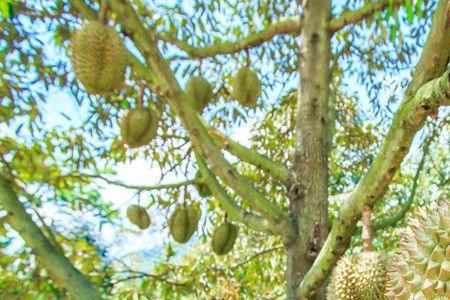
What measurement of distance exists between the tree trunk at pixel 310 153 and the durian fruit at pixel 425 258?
2.81 feet

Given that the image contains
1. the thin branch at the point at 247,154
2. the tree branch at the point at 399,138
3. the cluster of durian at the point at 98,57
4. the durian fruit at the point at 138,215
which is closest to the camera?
the tree branch at the point at 399,138

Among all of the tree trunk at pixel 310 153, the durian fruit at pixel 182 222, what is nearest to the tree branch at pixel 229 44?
the tree trunk at pixel 310 153

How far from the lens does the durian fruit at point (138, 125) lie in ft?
7.99

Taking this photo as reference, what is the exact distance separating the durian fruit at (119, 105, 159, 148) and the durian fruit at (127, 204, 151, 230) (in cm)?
91

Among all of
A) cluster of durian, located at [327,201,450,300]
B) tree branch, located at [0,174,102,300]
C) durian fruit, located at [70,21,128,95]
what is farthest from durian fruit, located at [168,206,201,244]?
cluster of durian, located at [327,201,450,300]

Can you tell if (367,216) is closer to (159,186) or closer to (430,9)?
(159,186)

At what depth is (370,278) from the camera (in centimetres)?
158

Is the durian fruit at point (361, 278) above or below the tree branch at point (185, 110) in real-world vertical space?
below

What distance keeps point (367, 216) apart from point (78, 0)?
3.36ft

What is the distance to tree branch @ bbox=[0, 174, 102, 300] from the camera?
170cm

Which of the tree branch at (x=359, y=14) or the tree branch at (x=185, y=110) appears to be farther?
the tree branch at (x=359, y=14)

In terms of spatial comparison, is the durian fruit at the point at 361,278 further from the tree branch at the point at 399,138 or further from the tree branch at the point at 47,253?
the tree branch at the point at 47,253

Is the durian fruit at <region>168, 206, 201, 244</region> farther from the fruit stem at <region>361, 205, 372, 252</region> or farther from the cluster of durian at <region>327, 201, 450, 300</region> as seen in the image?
the cluster of durian at <region>327, 201, 450, 300</region>

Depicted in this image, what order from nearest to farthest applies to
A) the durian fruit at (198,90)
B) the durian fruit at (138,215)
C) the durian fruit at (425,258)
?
the durian fruit at (425,258), the durian fruit at (198,90), the durian fruit at (138,215)
